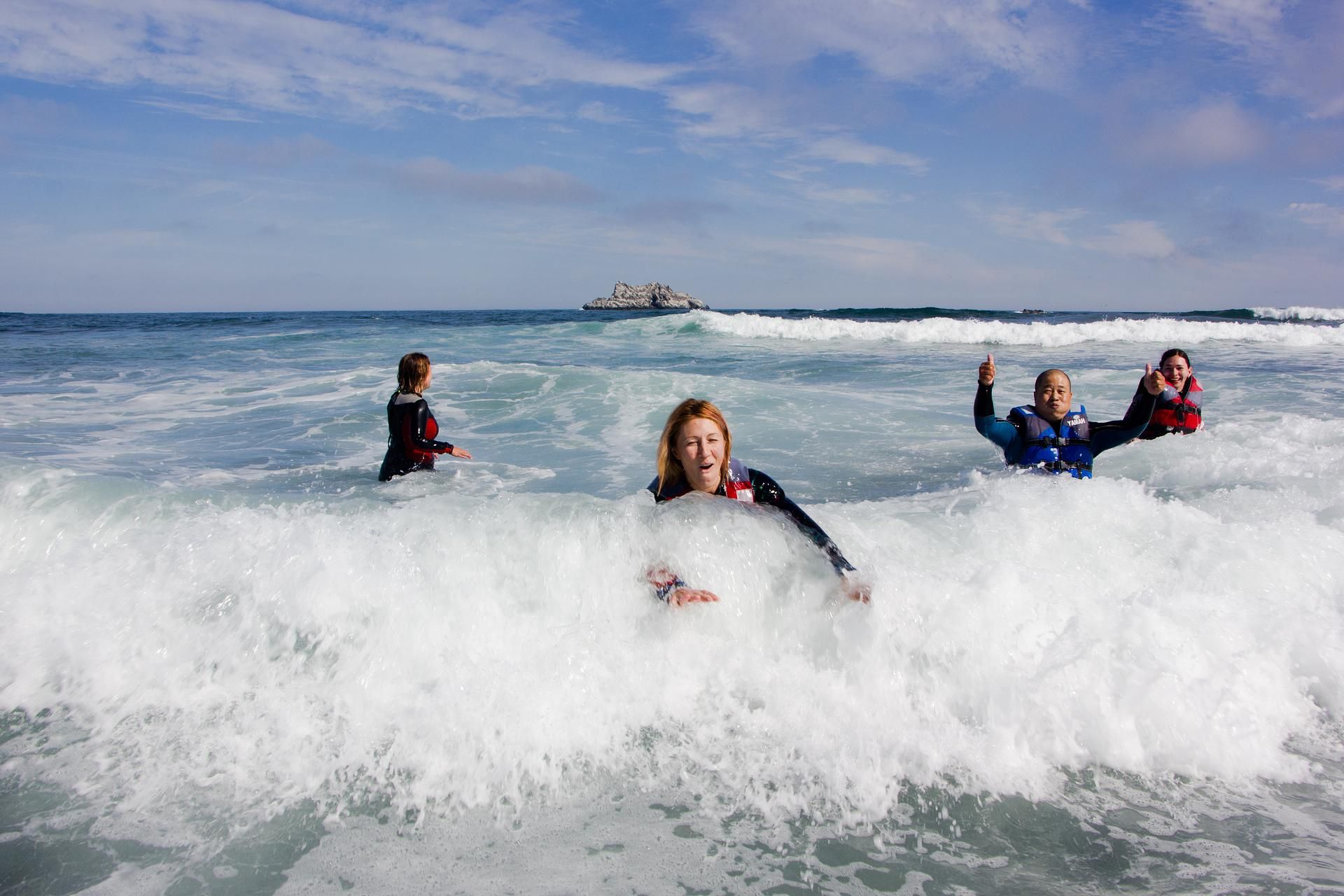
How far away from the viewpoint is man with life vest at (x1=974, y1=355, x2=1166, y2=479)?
6.18 metres

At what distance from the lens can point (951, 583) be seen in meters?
4.01

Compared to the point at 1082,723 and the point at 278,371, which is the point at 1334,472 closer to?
the point at 1082,723

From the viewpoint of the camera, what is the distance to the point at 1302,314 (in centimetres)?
4841

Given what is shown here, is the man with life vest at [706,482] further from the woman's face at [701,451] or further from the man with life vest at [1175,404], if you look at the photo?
the man with life vest at [1175,404]

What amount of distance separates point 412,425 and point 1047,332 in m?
27.3

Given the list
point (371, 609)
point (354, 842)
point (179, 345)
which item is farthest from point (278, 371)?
point (354, 842)

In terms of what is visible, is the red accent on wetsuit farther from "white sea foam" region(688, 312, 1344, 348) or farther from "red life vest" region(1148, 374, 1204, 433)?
"white sea foam" region(688, 312, 1344, 348)

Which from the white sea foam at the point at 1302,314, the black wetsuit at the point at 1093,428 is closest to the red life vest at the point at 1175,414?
the black wetsuit at the point at 1093,428

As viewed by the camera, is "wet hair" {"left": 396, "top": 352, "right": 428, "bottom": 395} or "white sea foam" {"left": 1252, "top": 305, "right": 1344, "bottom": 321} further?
"white sea foam" {"left": 1252, "top": 305, "right": 1344, "bottom": 321}

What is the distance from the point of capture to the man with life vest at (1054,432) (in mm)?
6180

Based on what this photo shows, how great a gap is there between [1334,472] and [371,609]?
24.7ft

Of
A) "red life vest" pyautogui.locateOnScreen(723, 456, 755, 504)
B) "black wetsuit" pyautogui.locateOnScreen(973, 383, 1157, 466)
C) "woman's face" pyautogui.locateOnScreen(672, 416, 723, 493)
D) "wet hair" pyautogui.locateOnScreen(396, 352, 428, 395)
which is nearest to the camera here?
"woman's face" pyautogui.locateOnScreen(672, 416, 723, 493)

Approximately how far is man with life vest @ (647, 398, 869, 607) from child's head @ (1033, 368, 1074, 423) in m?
3.16

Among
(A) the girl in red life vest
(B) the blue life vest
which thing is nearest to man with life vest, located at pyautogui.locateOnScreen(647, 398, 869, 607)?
(B) the blue life vest
